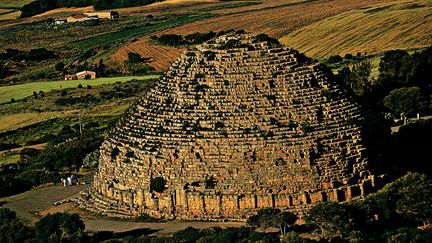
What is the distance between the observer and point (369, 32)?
10544 centimetres

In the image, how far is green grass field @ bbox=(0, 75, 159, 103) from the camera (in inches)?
4033

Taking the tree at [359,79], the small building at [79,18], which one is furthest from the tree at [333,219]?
the small building at [79,18]

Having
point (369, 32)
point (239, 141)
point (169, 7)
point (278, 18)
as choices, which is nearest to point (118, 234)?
point (239, 141)

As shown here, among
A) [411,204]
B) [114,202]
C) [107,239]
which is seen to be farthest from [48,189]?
[411,204]

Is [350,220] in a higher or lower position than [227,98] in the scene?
lower

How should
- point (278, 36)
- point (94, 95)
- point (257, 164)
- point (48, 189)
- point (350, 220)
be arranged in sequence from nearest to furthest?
point (350, 220), point (257, 164), point (48, 189), point (94, 95), point (278, 36)

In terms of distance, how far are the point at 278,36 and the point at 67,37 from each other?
46827 mm

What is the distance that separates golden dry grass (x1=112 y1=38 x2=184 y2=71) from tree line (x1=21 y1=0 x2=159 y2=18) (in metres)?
58.2

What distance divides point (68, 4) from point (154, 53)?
78.0 m

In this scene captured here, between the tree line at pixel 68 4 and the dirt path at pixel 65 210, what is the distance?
5029 inches

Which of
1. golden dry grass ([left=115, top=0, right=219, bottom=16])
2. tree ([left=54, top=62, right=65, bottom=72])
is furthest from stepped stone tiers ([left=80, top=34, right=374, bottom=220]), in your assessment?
golden dry grass ([left=115, top=0, right=219, bottom=16])

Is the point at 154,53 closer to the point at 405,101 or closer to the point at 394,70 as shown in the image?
the point at 394,70

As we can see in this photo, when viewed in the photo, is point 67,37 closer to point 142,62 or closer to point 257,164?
point 142,62

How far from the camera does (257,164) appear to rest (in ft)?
148
